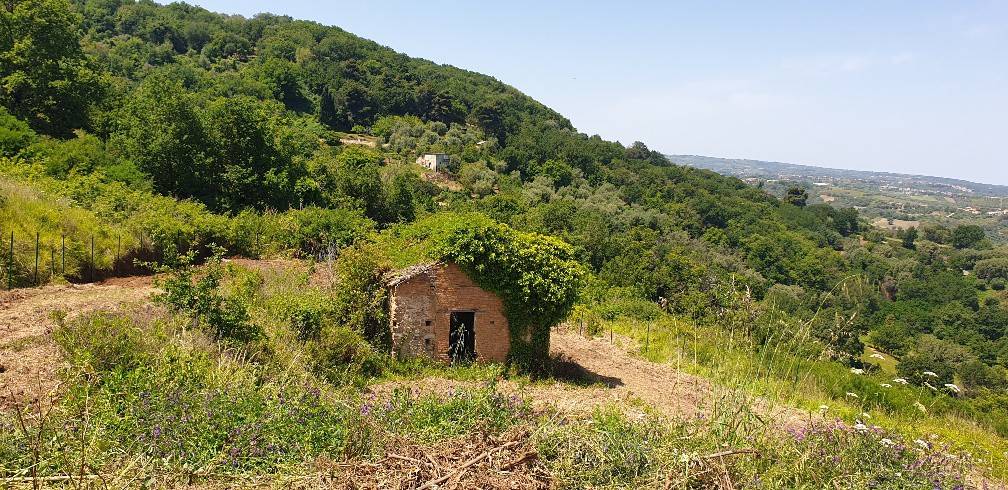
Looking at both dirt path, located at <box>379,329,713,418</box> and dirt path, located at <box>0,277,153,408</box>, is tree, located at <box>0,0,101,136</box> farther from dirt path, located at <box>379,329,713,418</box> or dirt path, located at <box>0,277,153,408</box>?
dirt path, located at <box>379,329,713,418</box>

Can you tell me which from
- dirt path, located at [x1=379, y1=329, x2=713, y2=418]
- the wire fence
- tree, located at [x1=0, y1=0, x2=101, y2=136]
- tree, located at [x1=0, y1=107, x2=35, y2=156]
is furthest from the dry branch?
tree, located at [x1=0, y1=0, x2=101, y2=136]

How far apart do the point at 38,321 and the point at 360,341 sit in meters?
5.65

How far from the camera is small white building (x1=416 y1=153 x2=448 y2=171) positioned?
5659cm

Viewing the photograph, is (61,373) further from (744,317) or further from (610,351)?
(610,351)

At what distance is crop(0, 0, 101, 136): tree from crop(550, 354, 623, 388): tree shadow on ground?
89.9 feet

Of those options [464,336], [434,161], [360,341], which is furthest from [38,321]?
[434,161]

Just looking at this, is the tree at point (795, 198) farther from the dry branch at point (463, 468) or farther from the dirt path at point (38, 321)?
the dry branch at point (463, 468)

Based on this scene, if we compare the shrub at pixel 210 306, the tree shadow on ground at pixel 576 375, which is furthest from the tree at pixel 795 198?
the shrub at pixel 210 306

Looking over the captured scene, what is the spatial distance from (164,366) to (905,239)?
9721cm

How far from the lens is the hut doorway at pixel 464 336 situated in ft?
43.5

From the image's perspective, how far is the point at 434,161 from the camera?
2233 inches

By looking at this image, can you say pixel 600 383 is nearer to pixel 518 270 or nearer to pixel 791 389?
pixel 518 270

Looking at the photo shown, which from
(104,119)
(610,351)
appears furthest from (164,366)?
(104,119)

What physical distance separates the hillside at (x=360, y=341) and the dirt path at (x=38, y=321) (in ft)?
0.21
